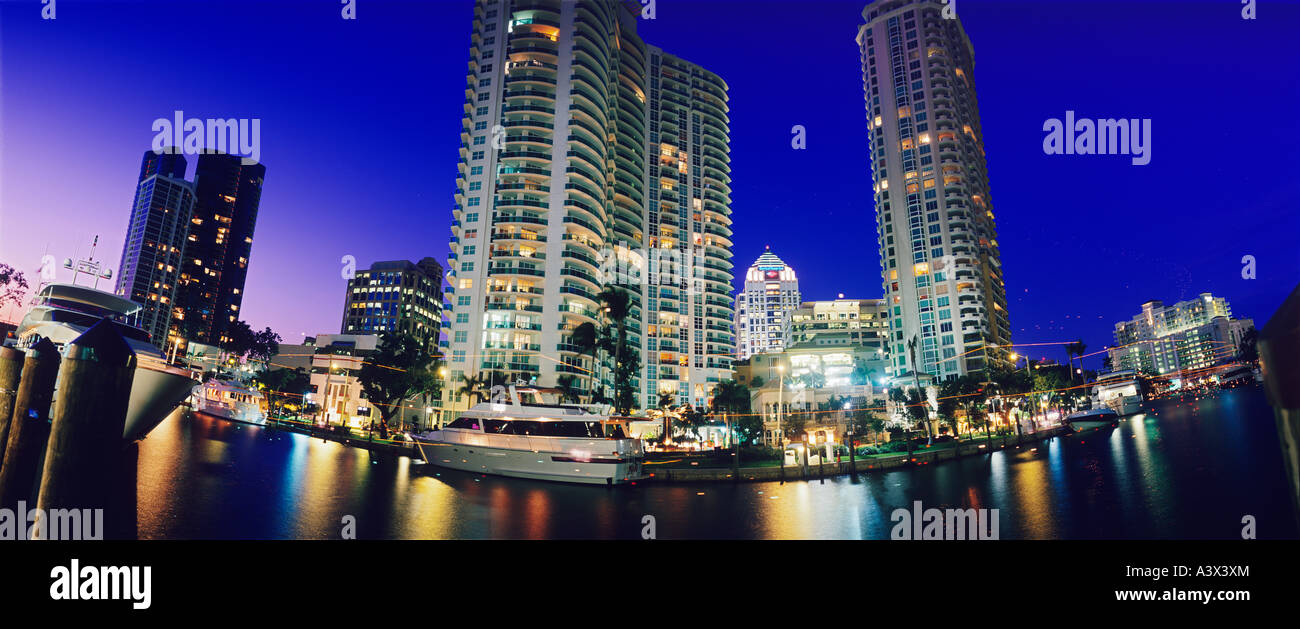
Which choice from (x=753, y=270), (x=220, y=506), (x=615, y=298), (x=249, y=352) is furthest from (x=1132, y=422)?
(x=753, y=270)

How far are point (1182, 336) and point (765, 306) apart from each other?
86.4 m

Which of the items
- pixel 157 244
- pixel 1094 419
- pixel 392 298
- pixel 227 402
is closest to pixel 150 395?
pixel 227 402

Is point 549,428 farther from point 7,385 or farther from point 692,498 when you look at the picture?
point 7,385

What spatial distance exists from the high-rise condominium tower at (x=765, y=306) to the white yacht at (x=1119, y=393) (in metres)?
94.9

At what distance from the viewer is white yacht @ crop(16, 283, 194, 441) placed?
1522 centimetres

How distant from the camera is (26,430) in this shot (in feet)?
24.5

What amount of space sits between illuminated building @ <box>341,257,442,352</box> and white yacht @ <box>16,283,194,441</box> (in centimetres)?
8214

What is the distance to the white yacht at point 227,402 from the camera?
3953 centimetres

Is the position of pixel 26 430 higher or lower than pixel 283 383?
lower

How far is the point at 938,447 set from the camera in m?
31.5

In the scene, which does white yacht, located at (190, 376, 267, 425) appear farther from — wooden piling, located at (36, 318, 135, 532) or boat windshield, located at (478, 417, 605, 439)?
wooden piling, located at (36, 318, 135, 532)
